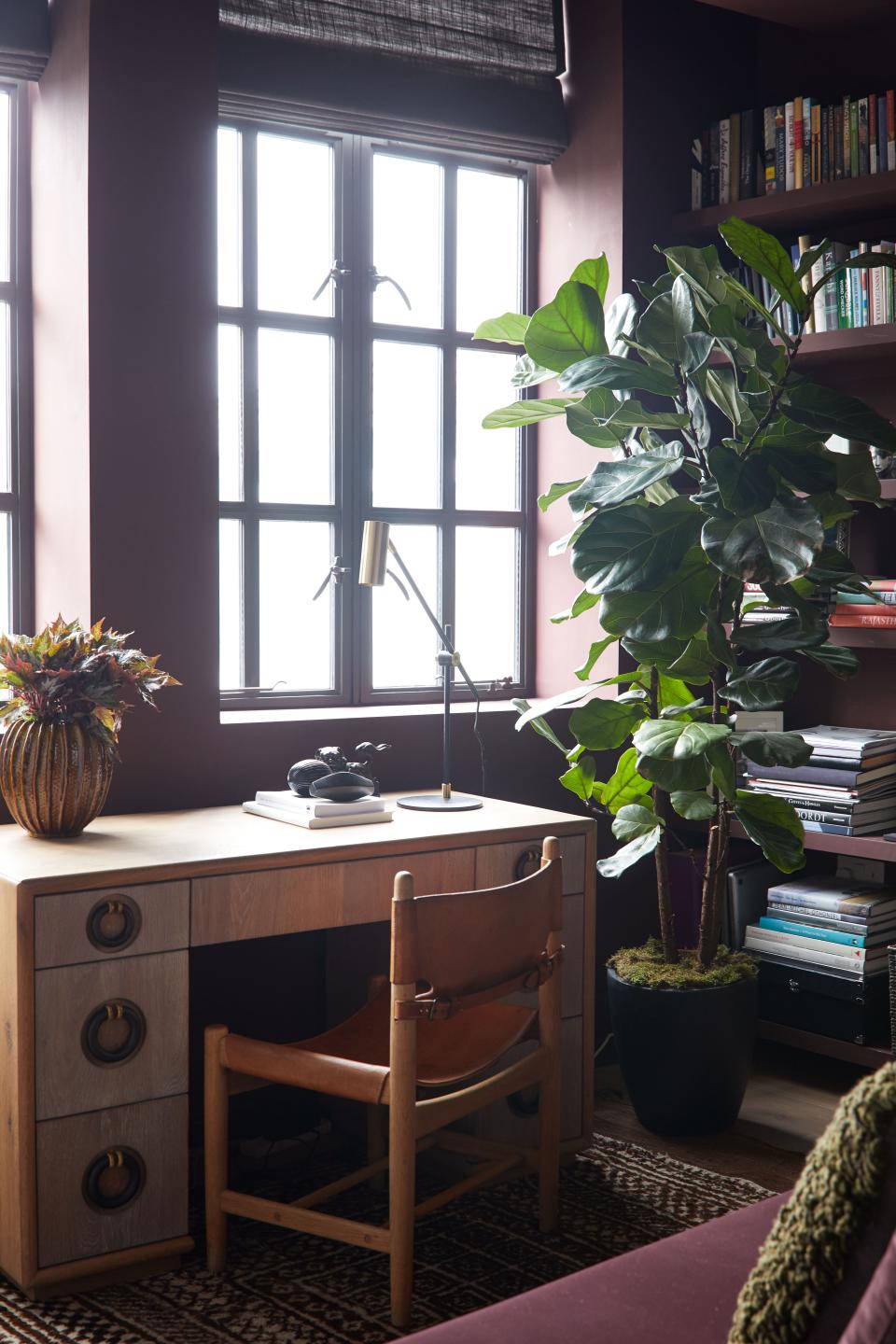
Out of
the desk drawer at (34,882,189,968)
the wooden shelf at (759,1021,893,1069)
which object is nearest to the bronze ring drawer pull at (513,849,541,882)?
the desk drawer at (34,882,189,968)

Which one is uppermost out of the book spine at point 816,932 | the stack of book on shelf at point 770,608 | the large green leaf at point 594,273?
the large green leaf at point 594,273

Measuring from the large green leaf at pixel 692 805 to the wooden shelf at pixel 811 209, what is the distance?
5.14 ft

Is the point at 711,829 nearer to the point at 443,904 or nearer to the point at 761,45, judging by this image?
the point at 443,904

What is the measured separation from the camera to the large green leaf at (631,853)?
2.97 meters

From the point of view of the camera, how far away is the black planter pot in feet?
9.73

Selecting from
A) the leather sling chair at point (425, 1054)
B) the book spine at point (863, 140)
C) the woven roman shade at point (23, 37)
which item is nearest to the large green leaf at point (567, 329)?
the book spine at point (863, 140)

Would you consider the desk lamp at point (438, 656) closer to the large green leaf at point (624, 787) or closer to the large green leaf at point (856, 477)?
the large green leaf at point (624, 787)

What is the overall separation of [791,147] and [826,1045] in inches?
90.1

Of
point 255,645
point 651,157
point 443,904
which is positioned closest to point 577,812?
point 255,645

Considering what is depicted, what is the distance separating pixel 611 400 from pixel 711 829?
100 centimetres

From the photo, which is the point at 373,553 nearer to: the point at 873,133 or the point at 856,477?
the point at 856,477

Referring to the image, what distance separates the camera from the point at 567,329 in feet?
9.52

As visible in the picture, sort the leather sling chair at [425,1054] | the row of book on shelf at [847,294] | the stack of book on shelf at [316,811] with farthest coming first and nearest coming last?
the row of book on shelf at [847,294] → the stack of book on shelf at [316,811] → the leather sling chair at [425,1054]

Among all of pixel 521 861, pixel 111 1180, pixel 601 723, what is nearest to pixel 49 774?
pixel 111 1180
